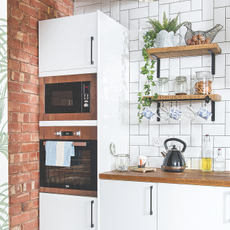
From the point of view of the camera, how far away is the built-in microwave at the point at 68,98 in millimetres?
2580

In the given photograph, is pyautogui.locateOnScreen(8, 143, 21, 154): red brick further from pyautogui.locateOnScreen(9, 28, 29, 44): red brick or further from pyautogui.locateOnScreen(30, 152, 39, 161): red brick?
Answer: pyautogui.locateOnScreen(9, 28, 29, 44): red brick

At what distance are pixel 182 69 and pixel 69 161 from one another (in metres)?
1.32

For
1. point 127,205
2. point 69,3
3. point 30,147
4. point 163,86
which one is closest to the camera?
point 127,205

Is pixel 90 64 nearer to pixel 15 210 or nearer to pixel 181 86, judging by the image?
pixel 181 86

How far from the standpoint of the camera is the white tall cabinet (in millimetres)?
2559

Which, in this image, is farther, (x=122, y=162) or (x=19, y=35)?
(x=122, y=162)

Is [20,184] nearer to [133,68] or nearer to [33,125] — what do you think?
[33,125]

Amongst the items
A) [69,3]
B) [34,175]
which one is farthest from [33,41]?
[34,175]

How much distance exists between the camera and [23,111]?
2.58m

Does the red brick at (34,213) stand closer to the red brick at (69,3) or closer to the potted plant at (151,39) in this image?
the potted plant at (151,39)

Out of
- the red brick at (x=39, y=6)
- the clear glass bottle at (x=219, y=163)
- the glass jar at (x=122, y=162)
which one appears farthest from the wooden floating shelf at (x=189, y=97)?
the red brick at (x=39, y=6)

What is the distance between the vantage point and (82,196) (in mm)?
2572

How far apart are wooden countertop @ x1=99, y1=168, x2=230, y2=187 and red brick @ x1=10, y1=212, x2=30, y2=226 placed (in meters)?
0.72

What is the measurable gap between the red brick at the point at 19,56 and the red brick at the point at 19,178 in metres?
0.96
